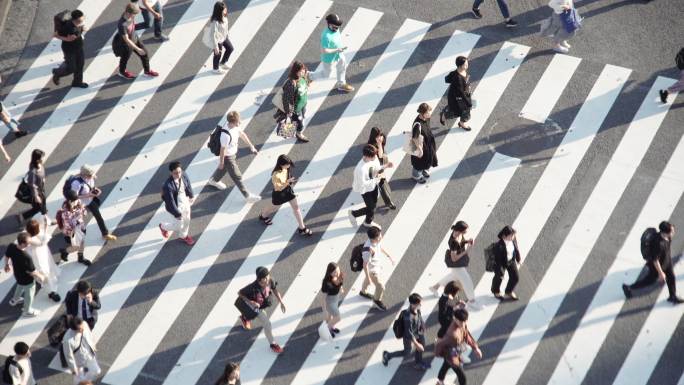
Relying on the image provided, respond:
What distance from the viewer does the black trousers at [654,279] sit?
18.2 meters

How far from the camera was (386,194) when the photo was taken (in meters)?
19.5

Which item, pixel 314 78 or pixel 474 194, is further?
pixel 314 78

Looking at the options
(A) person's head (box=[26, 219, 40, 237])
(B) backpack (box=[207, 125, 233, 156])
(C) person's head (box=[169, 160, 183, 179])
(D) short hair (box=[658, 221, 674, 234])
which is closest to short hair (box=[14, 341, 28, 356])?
(A) person's head (box=[26, 219, 40, 237])

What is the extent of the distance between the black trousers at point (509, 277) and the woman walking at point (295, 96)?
4.71 m

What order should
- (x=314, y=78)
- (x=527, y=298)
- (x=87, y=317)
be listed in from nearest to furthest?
(x=87, y=317) < (x=527, y=298) < (x=314, y=78)

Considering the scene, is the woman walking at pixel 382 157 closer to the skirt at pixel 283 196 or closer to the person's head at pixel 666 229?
the skirt at pixel 283 196

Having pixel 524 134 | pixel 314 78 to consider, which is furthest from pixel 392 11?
pixel 524 134

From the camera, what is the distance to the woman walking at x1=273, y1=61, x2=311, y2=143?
1977 cm

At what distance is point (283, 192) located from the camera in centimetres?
1886

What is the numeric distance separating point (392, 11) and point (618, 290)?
24.6 ft

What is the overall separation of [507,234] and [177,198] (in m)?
5.45

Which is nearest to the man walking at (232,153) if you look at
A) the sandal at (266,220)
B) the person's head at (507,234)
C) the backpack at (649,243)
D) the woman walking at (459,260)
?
the sandal at (266,220)

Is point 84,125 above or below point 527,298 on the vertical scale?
above

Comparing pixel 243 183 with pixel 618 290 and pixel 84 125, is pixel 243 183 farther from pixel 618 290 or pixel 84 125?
pixel 618 290
